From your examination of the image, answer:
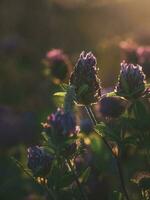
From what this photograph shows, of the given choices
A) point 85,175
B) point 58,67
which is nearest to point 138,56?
point 58,67

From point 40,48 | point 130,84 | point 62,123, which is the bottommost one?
point 62,123

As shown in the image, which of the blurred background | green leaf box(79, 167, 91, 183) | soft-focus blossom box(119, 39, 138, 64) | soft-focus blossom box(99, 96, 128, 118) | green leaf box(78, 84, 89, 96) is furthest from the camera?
the blurred background

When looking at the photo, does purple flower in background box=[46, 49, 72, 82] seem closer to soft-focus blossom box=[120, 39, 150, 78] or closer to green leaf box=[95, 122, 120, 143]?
soft-focus blossom box=[120, 39, 150, 78]

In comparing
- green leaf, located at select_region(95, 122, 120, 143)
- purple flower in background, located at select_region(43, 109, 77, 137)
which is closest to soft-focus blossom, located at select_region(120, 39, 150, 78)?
green leaf, located at select_region(95, 122, 120, 143)

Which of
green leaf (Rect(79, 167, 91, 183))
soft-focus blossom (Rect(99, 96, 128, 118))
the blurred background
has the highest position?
the blurred background

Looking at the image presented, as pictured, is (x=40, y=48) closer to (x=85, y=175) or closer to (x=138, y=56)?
(x=138, y=56)

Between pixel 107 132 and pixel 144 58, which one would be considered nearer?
Result: pixel 107 132
